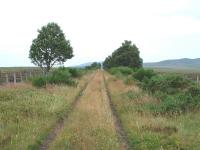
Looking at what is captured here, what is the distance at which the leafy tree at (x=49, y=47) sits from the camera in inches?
2261

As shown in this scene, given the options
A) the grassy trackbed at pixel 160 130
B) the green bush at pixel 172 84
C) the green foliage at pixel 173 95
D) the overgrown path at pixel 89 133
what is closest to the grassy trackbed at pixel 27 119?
the overgrown path at pixel 89 133

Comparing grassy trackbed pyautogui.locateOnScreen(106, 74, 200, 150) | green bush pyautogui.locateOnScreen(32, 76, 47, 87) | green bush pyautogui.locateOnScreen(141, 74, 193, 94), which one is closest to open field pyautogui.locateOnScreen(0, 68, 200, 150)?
grassy trackbed pyautogui.locateOnScreen(106, 74, 200, 150)

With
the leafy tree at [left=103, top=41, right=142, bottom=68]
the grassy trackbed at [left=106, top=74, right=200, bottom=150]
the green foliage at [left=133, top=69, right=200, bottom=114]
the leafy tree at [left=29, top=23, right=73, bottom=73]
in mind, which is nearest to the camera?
the grassy trackbed at [left=106, top=74, right=200, bottom=150]

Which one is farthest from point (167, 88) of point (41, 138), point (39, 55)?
point (39, 55)

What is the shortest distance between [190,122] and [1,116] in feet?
25.1

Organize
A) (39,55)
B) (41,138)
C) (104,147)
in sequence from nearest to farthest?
(104,147) < (41,138) < (39,55)

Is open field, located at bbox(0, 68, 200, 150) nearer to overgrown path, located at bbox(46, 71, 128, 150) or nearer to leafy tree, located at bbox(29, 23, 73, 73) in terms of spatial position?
overgrown path, located at bbox(46, 71, 128, 150)

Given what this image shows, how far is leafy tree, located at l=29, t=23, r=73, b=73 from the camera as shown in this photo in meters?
57.4

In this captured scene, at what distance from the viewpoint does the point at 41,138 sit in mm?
13289

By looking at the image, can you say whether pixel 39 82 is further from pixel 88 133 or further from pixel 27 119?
pixel 88 133

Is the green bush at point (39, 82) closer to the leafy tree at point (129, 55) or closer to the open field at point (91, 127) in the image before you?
the open field at point (91, 127)

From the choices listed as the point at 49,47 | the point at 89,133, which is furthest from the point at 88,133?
the point at 49,47

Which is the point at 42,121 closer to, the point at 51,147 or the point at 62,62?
the point at 51,147

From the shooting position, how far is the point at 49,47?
2272 inches
